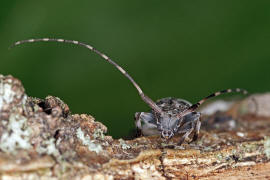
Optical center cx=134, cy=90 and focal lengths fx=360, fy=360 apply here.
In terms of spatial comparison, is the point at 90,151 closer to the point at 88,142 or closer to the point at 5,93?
the point at 88,142

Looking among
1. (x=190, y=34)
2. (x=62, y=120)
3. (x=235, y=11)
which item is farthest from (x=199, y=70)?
(x=62, y=120)

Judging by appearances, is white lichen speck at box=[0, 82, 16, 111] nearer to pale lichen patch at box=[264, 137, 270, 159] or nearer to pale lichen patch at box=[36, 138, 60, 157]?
pale lichen patch at box=[36, 138, 60, 157]

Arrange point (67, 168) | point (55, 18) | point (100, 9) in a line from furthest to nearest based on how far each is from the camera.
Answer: point (100, 9) → point (55, 18) → point (67, 168)

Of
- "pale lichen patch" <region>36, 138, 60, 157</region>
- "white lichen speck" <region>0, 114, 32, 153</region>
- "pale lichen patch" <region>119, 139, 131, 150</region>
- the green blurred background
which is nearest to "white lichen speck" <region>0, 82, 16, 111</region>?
"white lichen speck" <region>0, 114, 32, 153</region>

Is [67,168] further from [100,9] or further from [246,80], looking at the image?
[246,80]

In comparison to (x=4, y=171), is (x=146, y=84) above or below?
above
